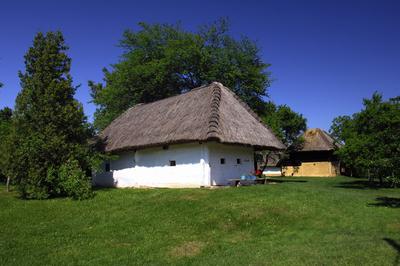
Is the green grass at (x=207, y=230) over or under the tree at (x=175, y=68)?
under

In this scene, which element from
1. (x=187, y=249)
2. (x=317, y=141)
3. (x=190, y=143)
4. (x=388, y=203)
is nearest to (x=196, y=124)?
(x=190, y=143)

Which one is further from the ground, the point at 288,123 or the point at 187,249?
the point at 288,123

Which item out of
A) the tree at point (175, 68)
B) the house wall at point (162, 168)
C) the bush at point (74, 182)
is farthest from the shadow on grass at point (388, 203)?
the tree at point (175, 68)

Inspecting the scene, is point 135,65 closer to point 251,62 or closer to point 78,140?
point 251,62

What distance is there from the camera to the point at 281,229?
1075cm

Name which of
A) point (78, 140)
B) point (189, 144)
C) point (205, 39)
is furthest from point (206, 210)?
point (205, 39)

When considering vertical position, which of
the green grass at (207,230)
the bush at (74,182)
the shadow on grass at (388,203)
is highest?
the bush at (74,182)

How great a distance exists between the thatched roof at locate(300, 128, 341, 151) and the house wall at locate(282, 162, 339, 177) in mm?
1799

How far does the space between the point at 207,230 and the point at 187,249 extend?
1.88 m

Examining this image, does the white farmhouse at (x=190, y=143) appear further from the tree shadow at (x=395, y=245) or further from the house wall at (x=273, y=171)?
the house wall at (x=273, y=171)

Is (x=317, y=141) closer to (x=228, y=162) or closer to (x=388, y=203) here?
(x=228, y=162)

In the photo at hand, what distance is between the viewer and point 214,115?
752 inches

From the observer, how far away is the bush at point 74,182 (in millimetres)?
16891

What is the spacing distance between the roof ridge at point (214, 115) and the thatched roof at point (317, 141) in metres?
20.5
